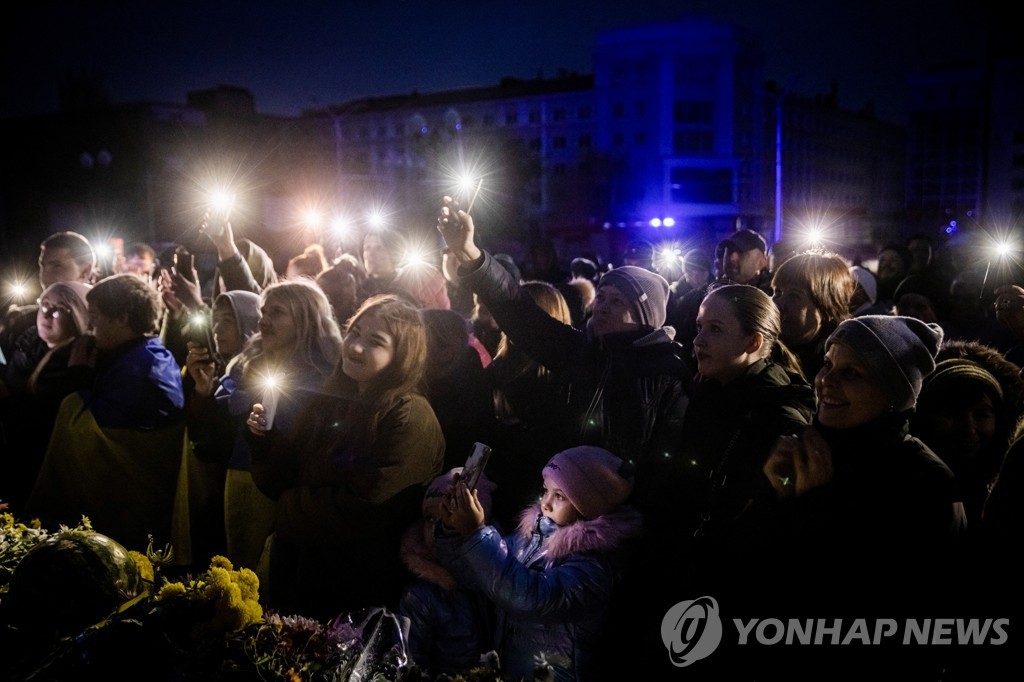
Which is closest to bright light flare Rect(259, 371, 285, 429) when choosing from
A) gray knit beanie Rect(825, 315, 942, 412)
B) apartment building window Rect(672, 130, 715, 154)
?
gray knit beanie Rect(825, 315, 942, 412)

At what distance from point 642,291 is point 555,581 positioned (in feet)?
5.33

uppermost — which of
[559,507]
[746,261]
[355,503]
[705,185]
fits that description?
[705,185]

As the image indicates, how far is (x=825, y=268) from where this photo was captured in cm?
432

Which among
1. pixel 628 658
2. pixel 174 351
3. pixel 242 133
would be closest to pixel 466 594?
pixel 628 658

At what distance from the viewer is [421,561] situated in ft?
10.9

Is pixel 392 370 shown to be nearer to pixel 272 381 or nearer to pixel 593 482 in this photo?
pixel 272 381

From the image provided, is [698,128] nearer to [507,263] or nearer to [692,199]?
[692,199]

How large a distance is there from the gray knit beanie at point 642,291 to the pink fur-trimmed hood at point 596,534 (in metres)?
1.25

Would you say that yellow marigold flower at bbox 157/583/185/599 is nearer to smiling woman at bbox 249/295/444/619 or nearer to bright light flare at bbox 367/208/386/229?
smiling woman at bbox 249/295/444/619

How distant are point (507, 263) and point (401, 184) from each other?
69.0 meters

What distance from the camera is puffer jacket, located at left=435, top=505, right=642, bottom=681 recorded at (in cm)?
286

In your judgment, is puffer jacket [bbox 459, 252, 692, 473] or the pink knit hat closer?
the pink knit hat

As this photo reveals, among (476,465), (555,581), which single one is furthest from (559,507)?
(476,465)

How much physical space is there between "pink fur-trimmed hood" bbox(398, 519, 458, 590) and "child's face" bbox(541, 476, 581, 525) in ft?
1.71
